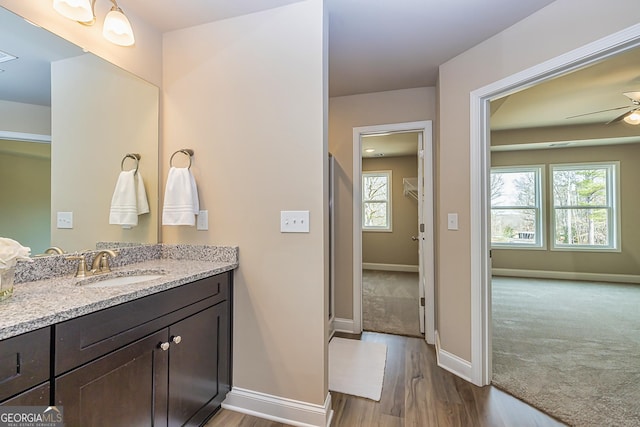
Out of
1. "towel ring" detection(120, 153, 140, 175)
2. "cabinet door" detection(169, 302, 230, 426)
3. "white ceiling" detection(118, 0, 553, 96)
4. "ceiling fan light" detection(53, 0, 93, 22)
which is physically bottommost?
"cabinet door" detection(169, 302, 230, 426)

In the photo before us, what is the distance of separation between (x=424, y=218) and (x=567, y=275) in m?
4.18

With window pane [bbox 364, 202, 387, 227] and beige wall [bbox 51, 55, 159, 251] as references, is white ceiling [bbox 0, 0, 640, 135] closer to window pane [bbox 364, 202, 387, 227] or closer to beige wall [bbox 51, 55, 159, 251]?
beige wall [bbox 51, 55, 159, 251]

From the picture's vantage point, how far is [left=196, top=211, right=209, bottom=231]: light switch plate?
1824 mm

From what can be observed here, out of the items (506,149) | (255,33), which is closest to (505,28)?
(255,33)

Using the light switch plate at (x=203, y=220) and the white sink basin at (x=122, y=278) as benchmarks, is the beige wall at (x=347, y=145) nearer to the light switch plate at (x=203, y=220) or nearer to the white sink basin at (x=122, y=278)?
the light switch plate at (x=203, y=220)

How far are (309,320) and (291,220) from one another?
0.59 m

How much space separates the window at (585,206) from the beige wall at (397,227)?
8.11 feet

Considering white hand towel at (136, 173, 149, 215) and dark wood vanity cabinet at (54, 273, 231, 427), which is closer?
dark wood vanity cabinet at (54, 273, 231, 427)

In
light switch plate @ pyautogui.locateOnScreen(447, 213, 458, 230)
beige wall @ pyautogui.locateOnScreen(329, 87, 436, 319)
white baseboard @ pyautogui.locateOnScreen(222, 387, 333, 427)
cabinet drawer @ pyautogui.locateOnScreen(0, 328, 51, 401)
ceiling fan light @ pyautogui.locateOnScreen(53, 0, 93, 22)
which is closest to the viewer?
cabinet drawer @ pyautogui.locateOnScreen(0, 328, 51, 401)

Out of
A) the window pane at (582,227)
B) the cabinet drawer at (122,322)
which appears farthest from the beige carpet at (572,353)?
the cabinet drawer at (122,322)

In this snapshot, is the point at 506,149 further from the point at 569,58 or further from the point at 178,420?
the point at 178,420

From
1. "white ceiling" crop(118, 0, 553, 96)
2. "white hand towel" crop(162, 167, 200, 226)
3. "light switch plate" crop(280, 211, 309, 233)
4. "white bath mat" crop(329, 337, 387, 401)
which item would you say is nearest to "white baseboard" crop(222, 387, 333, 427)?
"white bath mat" crop(329, 337, 387, 401)

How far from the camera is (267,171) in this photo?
170 cm

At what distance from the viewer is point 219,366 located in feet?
5.39
